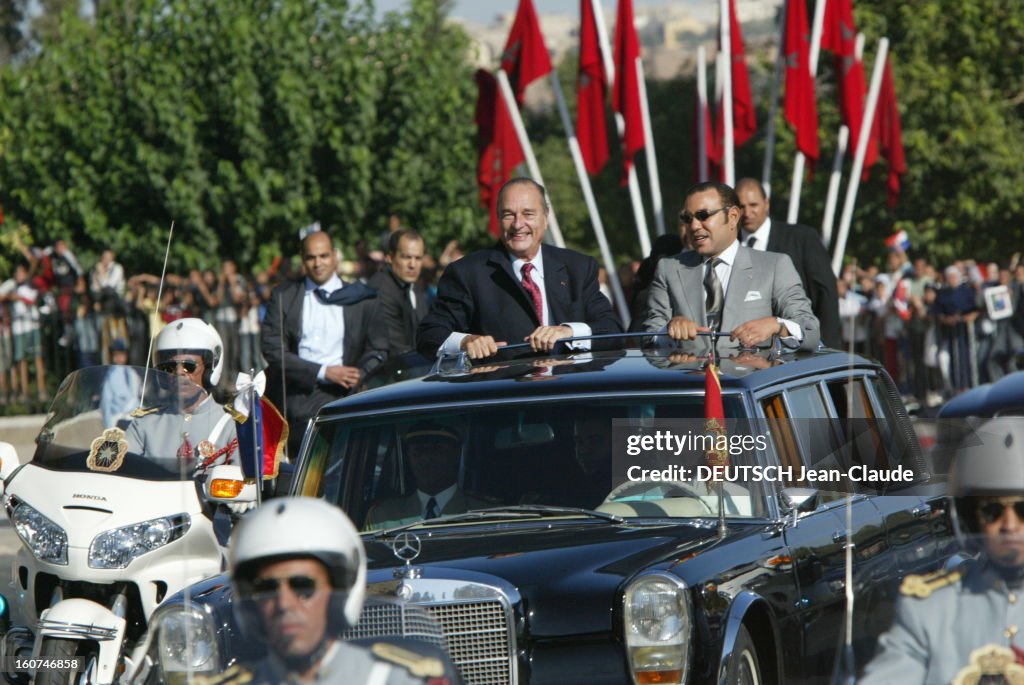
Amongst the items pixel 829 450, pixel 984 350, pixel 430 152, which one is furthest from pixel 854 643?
pixel 430 152

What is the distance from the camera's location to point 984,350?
72.6 feet

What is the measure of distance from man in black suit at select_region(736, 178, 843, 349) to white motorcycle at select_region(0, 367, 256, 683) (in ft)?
11.9

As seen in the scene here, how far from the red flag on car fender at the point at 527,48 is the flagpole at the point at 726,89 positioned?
72.4 inches

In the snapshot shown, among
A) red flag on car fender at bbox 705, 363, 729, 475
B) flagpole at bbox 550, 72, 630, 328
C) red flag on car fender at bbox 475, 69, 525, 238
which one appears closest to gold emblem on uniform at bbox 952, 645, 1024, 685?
red flag on car fender at bbox 705, 363, 729, 475

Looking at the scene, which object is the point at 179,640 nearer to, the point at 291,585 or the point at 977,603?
the point at 291,585

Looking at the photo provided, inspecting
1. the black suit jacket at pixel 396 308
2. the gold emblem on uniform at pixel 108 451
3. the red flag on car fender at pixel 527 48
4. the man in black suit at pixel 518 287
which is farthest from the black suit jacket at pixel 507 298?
the red flag on car fender at pixel 527 48

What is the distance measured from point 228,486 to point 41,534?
2.96 feet

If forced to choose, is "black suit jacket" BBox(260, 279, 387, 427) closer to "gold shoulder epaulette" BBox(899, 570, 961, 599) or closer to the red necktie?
the red necktie

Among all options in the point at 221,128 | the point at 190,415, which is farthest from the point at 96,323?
the point at 190,415

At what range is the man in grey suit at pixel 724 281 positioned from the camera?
7.59 meters

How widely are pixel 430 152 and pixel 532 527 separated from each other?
92.7 feet

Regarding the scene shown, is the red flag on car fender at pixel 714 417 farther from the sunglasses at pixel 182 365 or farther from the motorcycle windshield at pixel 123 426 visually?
the sunglasses at pixel 182 365

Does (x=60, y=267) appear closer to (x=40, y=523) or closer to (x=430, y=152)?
(x=430, y=152)

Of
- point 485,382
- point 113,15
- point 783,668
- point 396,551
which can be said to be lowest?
point 783,668
